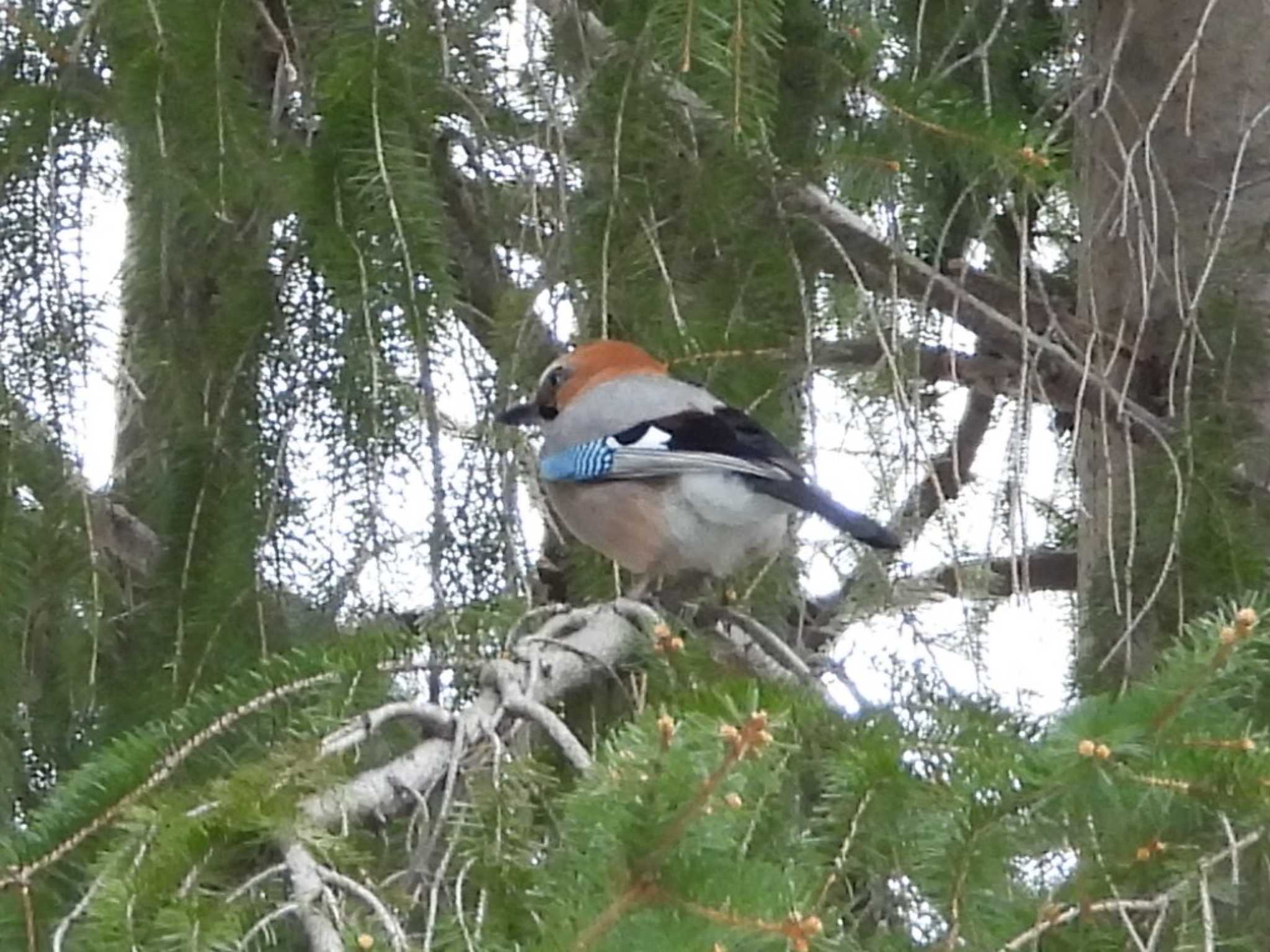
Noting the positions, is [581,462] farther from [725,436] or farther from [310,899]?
[310,899]

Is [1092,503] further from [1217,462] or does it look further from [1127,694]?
[1127,694]

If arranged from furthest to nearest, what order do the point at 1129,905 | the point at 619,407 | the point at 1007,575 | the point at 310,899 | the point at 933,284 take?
the point at 1007,575 → the point at 619,407 → the point at 933,284 → the point at 1129,905 → the point at 310,899

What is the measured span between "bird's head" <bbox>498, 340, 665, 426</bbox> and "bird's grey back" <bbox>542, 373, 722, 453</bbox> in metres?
0.02

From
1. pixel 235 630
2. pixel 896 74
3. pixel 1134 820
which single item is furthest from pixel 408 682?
pixel 896 74

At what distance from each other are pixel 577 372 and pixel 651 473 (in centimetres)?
18

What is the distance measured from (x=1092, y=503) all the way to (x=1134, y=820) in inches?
42.2

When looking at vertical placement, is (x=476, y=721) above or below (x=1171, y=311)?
below

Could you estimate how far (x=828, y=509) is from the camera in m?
2.06

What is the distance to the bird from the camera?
7.17ft

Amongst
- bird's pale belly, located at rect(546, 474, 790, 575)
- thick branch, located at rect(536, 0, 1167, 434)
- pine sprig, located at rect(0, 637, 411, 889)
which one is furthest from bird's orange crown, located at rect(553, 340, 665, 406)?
pine sprig, located at rect(0, 637, 411, 889)

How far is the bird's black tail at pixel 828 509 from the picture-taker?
2.00 metres

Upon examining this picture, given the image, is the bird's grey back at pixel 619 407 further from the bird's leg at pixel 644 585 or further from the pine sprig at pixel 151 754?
the pine sprig at pixel 151 754

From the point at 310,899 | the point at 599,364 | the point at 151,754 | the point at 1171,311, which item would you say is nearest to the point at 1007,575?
the point at 1171,311

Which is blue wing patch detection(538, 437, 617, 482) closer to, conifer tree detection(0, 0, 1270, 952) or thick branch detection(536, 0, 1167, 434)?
conifer tree detection(0, 0, 1270, 952)
